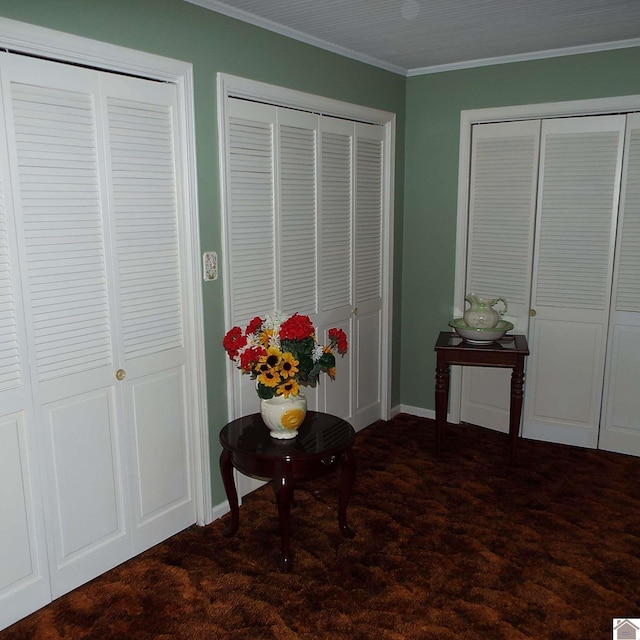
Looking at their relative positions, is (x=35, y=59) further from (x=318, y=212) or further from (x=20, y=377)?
(x=318, y=212)

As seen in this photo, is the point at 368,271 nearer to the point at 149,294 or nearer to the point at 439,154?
the point at 439,154

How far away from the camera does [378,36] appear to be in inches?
134

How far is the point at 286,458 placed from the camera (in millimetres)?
2623

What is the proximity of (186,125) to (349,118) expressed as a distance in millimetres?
1379

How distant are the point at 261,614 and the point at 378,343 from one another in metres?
2.34

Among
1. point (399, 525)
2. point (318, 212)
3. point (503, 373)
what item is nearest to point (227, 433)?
point (399, 525)

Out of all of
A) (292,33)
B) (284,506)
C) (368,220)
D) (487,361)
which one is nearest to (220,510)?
(284,506)

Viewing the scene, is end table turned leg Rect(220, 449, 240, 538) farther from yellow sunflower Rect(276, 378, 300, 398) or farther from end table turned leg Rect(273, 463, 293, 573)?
yellow sunflower Rect(276, 378, 300, 398)

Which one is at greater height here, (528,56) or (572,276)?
(528,56)

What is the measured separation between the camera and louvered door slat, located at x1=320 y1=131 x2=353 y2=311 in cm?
371

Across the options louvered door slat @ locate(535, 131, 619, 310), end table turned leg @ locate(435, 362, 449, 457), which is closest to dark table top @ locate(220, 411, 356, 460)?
end table turned leg @ locate(435, 362, 449, 457)

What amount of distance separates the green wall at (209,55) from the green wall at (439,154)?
0.80 m

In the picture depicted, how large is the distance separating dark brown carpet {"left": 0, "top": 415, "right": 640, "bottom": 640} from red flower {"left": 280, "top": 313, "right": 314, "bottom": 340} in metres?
1.03

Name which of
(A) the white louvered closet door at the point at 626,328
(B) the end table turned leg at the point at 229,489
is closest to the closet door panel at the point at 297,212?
(B) the end table turned leg at the point at 229,489
